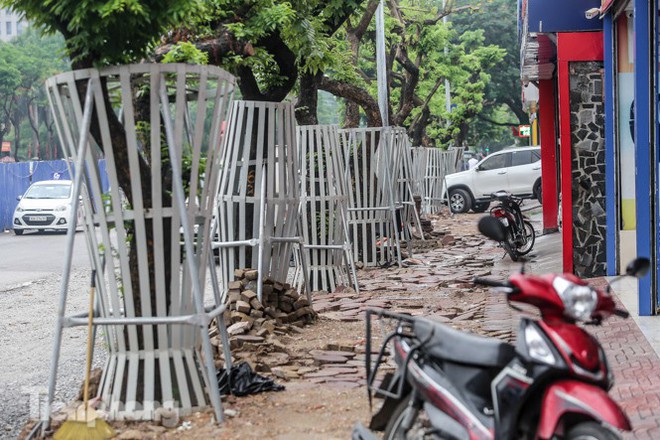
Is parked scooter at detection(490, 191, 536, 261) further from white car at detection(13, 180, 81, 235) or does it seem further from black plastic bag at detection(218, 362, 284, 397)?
white car at detection(13, 180, 81, 235)

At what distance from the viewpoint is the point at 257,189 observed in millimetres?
11086

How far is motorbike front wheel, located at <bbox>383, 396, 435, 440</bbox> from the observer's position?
5.24 metres

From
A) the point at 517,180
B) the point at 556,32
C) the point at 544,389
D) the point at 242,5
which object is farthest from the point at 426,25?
the point at 544,389

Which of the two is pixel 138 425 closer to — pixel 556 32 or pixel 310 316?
pixel 310 316

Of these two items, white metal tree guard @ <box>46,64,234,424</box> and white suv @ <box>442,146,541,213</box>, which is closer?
white metal tree guard @ <box>46,64,234,424</box>

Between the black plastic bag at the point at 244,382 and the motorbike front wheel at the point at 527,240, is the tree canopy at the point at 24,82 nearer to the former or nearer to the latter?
the motorbike front wheel at the point at 527,240

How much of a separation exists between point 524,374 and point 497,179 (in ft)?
96.3

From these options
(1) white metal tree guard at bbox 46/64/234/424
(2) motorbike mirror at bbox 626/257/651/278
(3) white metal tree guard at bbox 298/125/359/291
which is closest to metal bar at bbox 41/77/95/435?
(1) white metal tree guard at bbox 46/64/234/424

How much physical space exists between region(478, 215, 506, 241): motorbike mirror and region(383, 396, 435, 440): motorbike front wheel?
0.89 meters

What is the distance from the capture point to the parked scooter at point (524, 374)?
4.46 meters

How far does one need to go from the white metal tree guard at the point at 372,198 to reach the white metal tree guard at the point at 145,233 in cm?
1035

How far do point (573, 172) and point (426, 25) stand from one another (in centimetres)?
2102

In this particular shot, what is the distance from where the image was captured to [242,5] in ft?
37.9

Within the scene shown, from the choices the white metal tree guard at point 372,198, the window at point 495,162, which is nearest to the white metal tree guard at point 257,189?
the white metal tree guard at point 372,198
